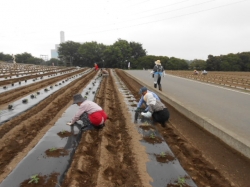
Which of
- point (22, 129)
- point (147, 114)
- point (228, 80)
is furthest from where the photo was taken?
point (228, 80)

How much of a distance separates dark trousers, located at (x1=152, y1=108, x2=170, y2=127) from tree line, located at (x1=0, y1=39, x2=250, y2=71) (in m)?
52.1

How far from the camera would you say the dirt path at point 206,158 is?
11.7ft

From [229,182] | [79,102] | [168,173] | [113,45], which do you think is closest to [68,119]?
[79,102]

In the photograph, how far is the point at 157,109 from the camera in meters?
6.07

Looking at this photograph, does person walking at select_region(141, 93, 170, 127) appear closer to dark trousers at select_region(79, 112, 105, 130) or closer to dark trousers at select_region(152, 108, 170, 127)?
dark trousers at select_region(152, 108, 170, 127)

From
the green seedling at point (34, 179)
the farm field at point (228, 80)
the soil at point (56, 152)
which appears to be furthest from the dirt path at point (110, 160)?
the farm field at point (228, 80)

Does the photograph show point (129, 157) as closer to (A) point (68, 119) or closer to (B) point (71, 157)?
(B) point (71, 157)

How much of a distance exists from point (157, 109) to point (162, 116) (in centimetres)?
26

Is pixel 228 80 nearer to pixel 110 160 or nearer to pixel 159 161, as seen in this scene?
pixel 159 161

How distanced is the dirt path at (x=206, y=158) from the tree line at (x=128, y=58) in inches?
2069

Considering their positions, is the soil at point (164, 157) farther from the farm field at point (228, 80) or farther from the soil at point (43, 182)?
the farm field at point (228, 80)

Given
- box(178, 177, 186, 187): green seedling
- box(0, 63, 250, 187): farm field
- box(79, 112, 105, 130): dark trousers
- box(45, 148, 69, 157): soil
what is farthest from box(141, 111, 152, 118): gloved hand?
box(178, 177, 186, 187): green seedling

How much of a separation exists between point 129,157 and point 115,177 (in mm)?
804

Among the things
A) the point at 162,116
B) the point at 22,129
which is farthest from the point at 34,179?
the point at 162,116
